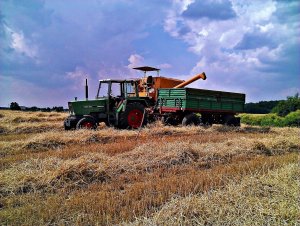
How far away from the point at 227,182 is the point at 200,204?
59.8 inches

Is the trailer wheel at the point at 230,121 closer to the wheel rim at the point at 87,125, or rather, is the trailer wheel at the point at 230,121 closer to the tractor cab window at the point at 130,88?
the tractor cab window at the point at 130,88

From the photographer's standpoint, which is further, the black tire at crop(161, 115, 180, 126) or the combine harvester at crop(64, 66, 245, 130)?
the black tire at crop(161, 115, 180, 126)

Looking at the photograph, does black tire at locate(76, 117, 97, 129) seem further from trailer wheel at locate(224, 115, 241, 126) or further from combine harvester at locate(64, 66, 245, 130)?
trailer wheel at locate(224, 115, 241, 126)

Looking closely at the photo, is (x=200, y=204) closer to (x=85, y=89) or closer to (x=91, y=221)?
(x=91, y=221)

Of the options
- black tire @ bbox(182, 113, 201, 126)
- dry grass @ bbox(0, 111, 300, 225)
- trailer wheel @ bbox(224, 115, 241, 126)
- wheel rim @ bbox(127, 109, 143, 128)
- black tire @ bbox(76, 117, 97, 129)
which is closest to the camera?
dry grass @ bbox(0, 111, 300, 225)

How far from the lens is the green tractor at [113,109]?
13.6 meters

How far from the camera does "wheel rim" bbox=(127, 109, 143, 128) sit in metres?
14.1

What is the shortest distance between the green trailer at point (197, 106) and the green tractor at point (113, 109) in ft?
4.34

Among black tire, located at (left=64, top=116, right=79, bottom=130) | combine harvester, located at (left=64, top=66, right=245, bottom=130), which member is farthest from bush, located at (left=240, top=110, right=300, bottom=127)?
black tire, located at (left=64, top=116, right=79, bottom=130)

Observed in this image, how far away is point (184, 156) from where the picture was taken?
25.3 ft

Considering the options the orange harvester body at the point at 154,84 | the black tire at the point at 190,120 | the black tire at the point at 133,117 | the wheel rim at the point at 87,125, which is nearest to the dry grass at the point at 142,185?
the wheel rim at the point at 87,125

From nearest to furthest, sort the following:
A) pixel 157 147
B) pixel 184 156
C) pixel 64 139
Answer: pixel 184 156 < pixel 157 147 < pixel 64 139

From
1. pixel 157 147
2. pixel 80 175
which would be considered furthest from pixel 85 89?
pixel 80 175

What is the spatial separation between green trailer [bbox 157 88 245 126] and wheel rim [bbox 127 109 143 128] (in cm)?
151
